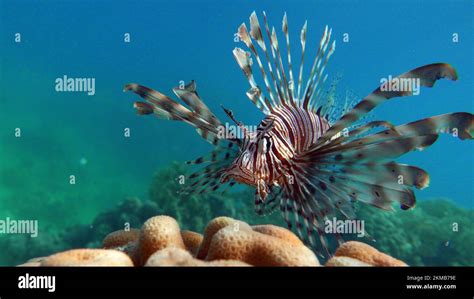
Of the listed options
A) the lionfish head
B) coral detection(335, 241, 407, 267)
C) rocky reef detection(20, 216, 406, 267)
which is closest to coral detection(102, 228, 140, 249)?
rocky reef detection(20, 216, 406, 267)

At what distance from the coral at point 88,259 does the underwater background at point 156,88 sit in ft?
28.6

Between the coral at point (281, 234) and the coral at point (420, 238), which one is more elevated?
the coral at point (281, 234)

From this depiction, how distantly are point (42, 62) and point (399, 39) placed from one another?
161ft

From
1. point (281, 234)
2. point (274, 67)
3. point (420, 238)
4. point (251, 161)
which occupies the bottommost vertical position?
point (420, 238)

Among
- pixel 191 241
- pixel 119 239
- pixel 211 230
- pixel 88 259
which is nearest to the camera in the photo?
pixel 88 259

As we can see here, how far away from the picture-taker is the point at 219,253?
6.82ft

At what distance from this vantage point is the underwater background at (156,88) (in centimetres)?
1141

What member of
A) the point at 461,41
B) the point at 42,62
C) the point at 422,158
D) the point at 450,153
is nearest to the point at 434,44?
the point at 461,41

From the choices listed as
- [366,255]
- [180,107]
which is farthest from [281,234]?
[180,107]

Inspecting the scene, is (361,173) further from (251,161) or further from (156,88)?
(156,88)

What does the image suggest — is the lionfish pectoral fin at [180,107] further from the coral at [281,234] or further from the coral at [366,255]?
the coral at [366,255]

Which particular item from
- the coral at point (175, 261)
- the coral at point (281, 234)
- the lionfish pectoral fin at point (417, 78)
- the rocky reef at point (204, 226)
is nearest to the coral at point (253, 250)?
the coral at point (175, 261)

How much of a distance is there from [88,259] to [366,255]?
1838 mm

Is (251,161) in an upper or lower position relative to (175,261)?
upper
